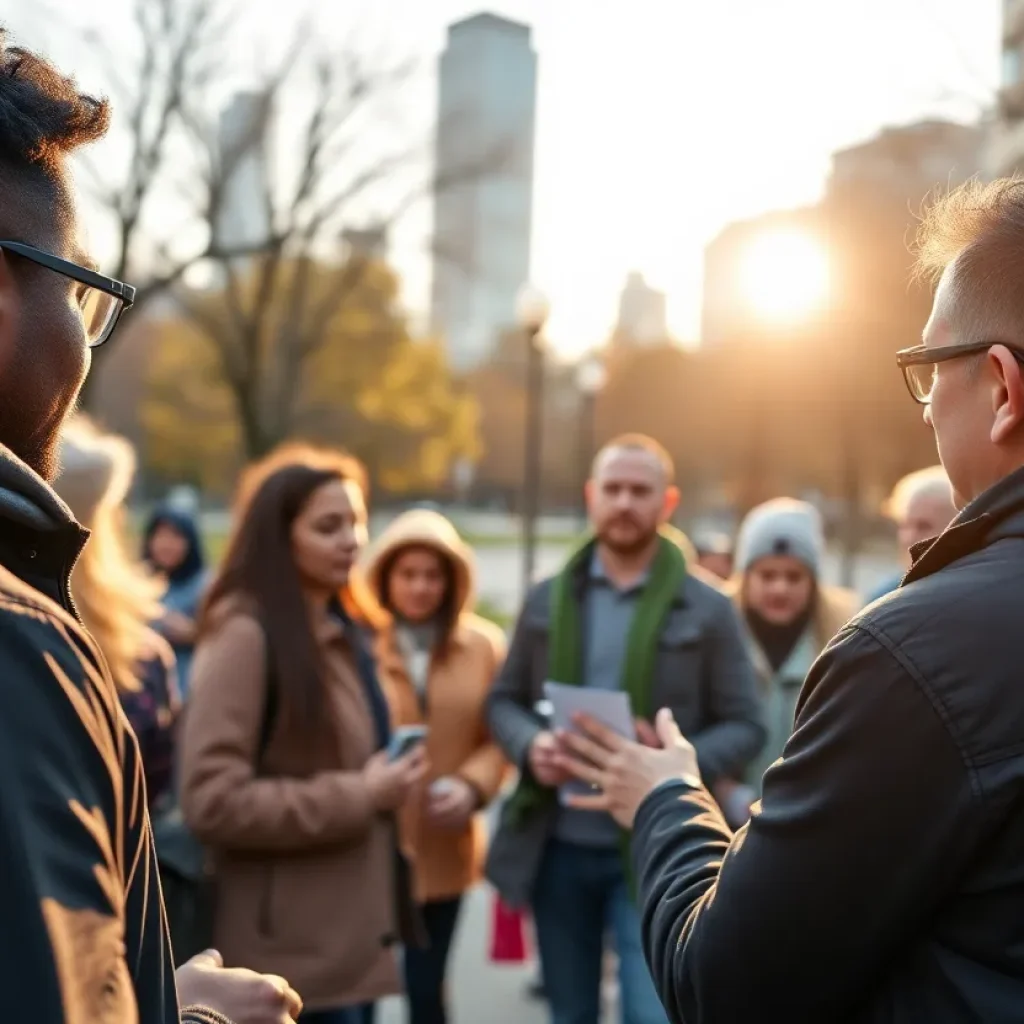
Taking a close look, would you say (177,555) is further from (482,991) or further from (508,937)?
(508,937)

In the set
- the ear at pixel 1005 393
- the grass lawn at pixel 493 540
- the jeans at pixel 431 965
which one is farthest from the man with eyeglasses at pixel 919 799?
the grass lawn at pixel 493 540

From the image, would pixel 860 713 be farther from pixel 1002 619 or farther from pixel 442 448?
pixel 442 448

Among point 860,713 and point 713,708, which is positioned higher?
point 860,713

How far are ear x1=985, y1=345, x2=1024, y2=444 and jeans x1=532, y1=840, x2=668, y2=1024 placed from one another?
126 inches

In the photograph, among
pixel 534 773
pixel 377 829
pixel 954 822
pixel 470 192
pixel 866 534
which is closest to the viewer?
pixel 954 822

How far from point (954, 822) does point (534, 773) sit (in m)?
3.20

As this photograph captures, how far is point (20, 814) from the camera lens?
3.36 feet

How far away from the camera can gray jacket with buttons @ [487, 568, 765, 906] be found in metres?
4.70

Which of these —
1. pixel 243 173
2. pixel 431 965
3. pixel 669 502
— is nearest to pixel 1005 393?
pixel 669 502

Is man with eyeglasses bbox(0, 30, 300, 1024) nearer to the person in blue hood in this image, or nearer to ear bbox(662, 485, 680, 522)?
ear bbox(662, 485, 680, 522)

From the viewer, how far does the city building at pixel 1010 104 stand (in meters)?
10.8

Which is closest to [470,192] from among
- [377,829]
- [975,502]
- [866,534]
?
[377,829]

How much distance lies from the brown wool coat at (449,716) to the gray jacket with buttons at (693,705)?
256 mm

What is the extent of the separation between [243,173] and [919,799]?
59.3ft
